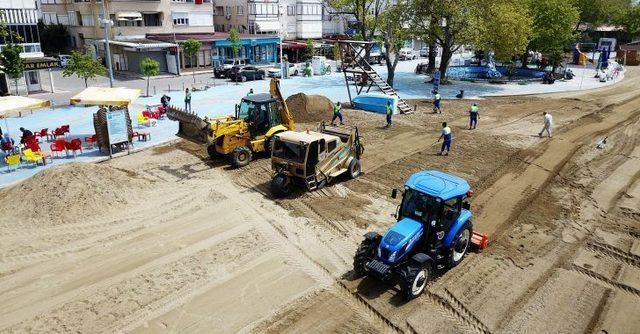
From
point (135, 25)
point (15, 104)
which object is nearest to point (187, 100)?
point (15, 104)

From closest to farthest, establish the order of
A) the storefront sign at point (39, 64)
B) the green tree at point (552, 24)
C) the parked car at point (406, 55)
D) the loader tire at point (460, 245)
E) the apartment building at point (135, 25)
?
the loader tire at point (460, 245) → the storefront sign at point (39, 64) → the green tree at point (552, 24) → the apartment building at point (135, 25) → the parked car at point (406, 55)

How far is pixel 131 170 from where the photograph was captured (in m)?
18.1

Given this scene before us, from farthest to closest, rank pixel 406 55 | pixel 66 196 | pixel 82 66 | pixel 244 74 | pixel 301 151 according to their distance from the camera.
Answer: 1. pixel 406 55
2. pixel 244 74
3. pixel 82 66
4. pixel 301 151
5. pixel 66 196

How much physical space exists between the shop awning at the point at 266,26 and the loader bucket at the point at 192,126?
36048mm

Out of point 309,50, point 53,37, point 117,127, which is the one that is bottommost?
point 117,127

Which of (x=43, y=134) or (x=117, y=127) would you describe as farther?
(x=43, y=134)

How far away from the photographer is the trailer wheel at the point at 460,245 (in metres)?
11.0

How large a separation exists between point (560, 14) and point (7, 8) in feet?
141

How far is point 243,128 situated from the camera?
1852cm

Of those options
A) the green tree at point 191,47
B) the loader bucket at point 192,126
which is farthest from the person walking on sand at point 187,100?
the green tree at point 191,47

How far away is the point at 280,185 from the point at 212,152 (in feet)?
16.2

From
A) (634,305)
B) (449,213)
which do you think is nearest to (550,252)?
(634,305)

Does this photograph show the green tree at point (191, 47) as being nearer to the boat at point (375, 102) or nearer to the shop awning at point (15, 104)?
the boat at point (375, 102)

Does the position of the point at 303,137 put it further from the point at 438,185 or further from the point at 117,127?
the point at 117,127
